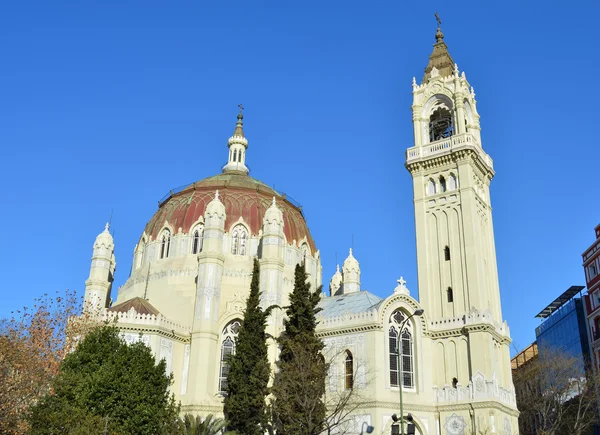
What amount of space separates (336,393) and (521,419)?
73.9 ft

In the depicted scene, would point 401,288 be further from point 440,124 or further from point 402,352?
point 440,124

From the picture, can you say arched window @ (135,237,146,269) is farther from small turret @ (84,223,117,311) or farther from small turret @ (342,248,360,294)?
small turret @ (342,248,360,294)

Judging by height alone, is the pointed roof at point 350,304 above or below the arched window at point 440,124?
below

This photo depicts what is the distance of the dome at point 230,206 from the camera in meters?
53.5

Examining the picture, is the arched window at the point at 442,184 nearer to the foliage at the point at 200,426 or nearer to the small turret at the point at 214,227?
the small turret at the point at 214,227

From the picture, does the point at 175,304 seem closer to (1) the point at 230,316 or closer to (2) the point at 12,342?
(1) the point at 230,316

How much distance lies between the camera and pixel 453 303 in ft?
150

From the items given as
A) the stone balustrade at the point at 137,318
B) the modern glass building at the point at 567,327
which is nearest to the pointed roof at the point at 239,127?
the stone balustrade at the point at 137,318

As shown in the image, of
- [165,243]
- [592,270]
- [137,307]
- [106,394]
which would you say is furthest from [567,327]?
[106,394]

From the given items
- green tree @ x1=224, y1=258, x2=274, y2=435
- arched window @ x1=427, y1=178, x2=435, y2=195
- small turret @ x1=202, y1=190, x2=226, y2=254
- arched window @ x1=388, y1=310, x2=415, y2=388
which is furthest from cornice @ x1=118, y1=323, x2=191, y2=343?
arched window @ x1=427, y1=178, x2=435, y2=195

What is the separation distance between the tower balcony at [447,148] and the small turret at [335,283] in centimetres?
1661

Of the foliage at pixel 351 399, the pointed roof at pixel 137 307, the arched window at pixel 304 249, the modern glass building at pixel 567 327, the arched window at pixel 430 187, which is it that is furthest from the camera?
the modern glass building at pixel 567 327

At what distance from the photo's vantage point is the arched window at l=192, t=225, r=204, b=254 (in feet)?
170

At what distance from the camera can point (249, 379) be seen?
37.9 metres
